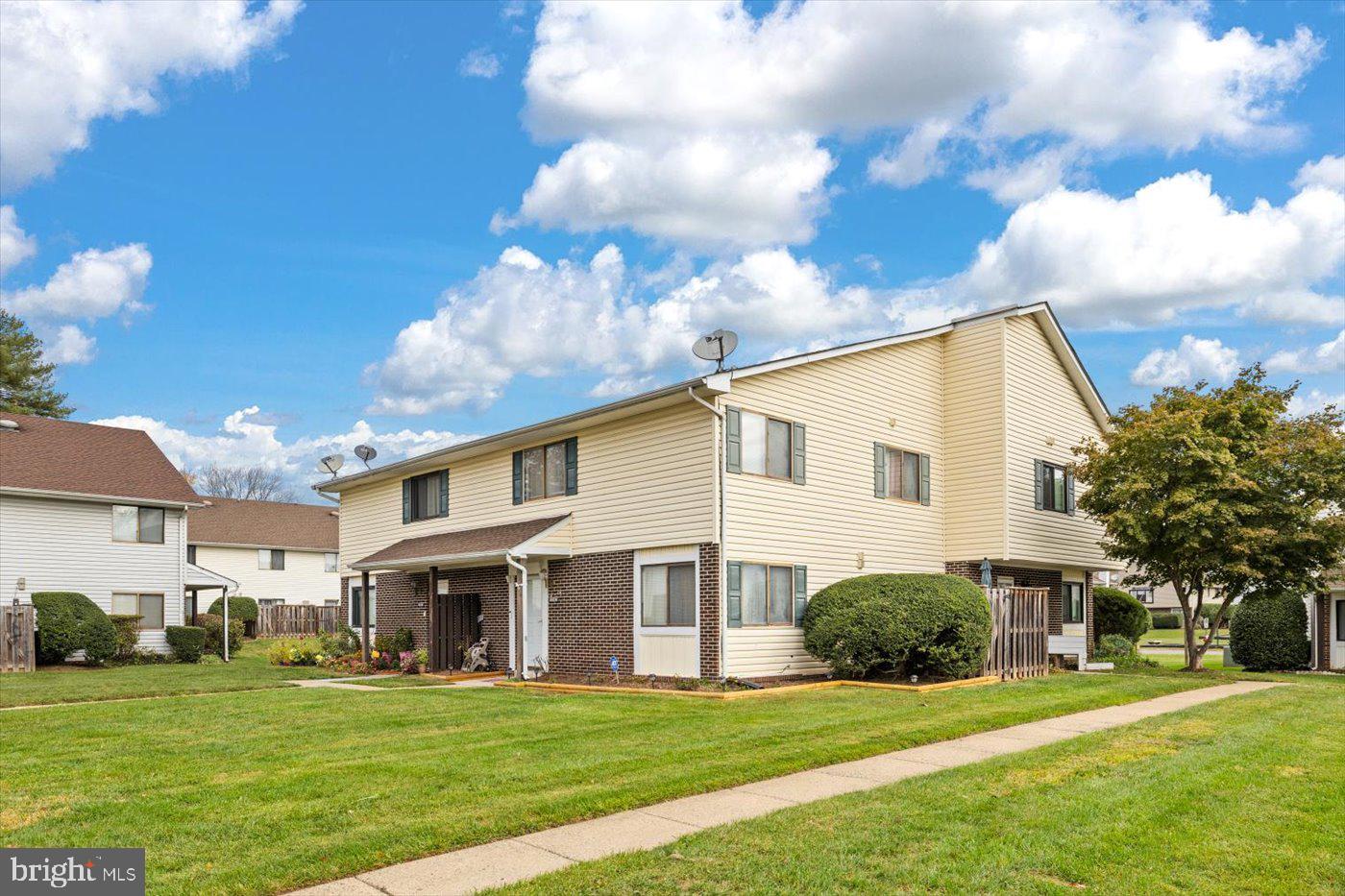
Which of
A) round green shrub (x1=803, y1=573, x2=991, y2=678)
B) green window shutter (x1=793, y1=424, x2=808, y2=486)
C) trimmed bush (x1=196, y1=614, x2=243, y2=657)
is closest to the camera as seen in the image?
round green shrub (x1=803, y1=573, x2=991, y2=678)

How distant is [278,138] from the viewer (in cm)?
2497

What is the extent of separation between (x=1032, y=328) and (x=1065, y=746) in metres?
15.8

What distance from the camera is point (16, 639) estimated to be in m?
25.6

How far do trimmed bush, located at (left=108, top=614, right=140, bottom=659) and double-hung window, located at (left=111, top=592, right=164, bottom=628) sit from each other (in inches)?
25.4

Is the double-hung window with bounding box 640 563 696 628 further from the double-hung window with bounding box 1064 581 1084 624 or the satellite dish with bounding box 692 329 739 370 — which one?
the double-hung window with bounding box 1064 581 1084 624

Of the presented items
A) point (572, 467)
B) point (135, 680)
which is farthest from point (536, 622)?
point (135, 680)

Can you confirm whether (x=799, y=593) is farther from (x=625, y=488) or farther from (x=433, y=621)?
(x=433, y=621)

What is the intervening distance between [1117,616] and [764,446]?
16.8 m

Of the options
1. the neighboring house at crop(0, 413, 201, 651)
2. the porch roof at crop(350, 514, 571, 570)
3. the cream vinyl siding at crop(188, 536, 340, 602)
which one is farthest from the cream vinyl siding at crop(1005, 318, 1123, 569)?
the cream vinyl siding at crop(188, 536, 340, 602)

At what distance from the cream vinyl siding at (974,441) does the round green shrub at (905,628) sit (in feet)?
14.2

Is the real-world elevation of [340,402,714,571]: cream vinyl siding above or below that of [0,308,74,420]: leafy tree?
below

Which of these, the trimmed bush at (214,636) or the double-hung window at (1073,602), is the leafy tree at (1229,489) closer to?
the double-hung window at (1073,602)

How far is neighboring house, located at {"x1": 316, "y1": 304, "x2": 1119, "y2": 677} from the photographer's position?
1909 centimetres

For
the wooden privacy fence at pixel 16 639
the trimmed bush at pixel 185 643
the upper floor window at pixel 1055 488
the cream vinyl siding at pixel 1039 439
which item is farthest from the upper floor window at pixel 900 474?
the wooden privacy fence at pixel 16 639
